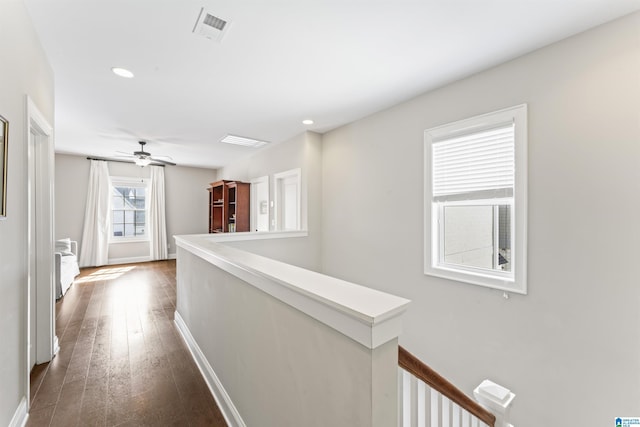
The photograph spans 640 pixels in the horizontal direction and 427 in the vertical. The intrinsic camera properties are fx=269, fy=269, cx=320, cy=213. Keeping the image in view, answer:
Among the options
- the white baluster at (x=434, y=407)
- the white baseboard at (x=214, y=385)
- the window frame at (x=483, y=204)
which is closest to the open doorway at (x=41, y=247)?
the white baseboard at (x=214, y=385)

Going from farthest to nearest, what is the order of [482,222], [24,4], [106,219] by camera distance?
1. [106,219]
2. [482,222]
3. [24,4]

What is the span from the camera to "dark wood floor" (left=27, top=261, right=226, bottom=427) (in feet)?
5.67

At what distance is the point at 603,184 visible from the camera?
181 cm

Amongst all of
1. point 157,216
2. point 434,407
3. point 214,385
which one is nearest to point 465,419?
point 434,407

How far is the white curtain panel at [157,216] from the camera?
678cm

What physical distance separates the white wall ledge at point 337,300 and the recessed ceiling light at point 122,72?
2.24 meters

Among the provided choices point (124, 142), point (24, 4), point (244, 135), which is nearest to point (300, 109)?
point (244, 135)

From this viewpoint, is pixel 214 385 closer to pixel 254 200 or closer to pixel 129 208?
pixel 254 200

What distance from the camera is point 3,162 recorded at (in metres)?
1.36

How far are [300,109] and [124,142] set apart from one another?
11.8 feet

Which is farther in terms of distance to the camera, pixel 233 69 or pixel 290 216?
pixel 290 216

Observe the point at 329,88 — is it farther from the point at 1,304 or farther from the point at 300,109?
the point at 1,304

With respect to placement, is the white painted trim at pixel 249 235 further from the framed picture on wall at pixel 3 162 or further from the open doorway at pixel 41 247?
the framed picture on wall at pixel 3 162

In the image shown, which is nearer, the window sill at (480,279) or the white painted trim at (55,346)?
the window sill at (480,279)
